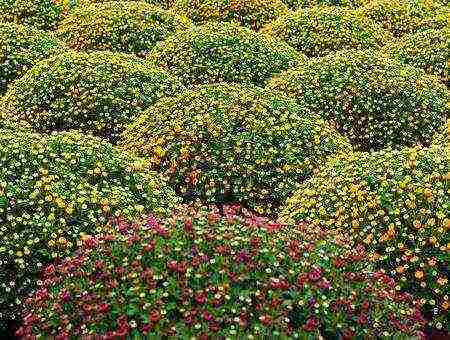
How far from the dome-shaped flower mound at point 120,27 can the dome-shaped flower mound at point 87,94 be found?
334cm

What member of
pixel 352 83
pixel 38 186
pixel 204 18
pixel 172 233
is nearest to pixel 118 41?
pixel 204 18

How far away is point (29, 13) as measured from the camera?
1916cm

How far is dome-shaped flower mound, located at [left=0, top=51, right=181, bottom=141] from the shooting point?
12320mm

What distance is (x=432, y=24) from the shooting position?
1838 centimetres

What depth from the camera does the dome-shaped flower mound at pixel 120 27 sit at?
53.9 ft

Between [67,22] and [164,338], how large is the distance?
40.8 feet

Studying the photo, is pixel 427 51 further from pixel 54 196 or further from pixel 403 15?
pixel 54 196

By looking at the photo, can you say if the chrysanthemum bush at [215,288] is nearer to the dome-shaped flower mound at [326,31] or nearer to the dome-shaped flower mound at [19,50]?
the dome-shaped flower mound at [19,50]

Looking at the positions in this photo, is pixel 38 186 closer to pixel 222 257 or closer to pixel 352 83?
pixel 222 257

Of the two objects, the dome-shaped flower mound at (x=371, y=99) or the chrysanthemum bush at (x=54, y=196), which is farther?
the dome-shaped flower mound at (x=371, y=99)

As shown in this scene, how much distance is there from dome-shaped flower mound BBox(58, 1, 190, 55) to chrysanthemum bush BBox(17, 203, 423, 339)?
9566 millimetres

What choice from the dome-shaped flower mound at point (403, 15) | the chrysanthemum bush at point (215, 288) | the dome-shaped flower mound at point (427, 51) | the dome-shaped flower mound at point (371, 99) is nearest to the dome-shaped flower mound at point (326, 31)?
the dome-shaped flower mound at point (427, 51)

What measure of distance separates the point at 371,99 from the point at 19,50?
6.43 metres

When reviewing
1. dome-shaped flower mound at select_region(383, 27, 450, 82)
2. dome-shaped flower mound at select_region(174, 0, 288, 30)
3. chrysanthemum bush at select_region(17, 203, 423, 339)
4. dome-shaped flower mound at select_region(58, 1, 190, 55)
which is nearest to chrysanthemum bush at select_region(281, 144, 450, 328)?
chrysanthemum bush at select_region(17, 203, 423, 339)
